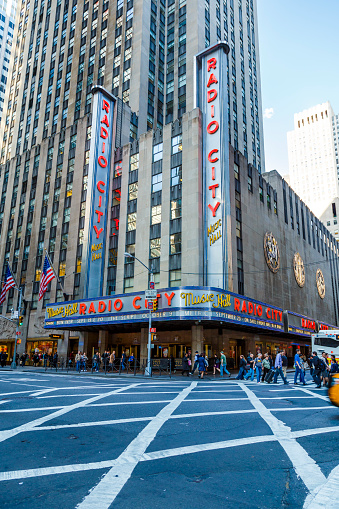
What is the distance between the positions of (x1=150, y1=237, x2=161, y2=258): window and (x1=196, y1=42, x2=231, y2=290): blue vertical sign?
5.59m

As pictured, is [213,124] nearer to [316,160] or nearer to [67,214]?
[67,214]

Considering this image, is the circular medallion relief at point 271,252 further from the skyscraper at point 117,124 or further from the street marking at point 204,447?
the street marking at point 204,447

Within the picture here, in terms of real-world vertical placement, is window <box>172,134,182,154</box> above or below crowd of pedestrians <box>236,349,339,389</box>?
above

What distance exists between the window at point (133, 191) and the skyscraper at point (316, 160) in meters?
144

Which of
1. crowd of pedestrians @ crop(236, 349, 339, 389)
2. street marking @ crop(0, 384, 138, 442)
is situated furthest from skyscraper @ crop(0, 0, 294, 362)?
street marking @ crop(0, 384, 138, 442)

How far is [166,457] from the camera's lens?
249 inches

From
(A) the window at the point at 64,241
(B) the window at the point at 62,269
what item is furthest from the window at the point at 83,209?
(B) the window at the point at 62,269

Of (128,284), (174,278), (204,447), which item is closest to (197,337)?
(174,278)

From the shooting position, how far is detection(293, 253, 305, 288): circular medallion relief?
2237 inches

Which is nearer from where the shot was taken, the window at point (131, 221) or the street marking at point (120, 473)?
the street marking at point (120, 473)

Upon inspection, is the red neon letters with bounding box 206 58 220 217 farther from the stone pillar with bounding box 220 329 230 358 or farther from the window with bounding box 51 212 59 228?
the window with bounding box 51 212 59 228

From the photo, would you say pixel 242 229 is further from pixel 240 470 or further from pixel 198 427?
pixel 240 470

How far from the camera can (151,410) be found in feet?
36.5

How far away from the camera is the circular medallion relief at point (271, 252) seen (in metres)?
47.8
